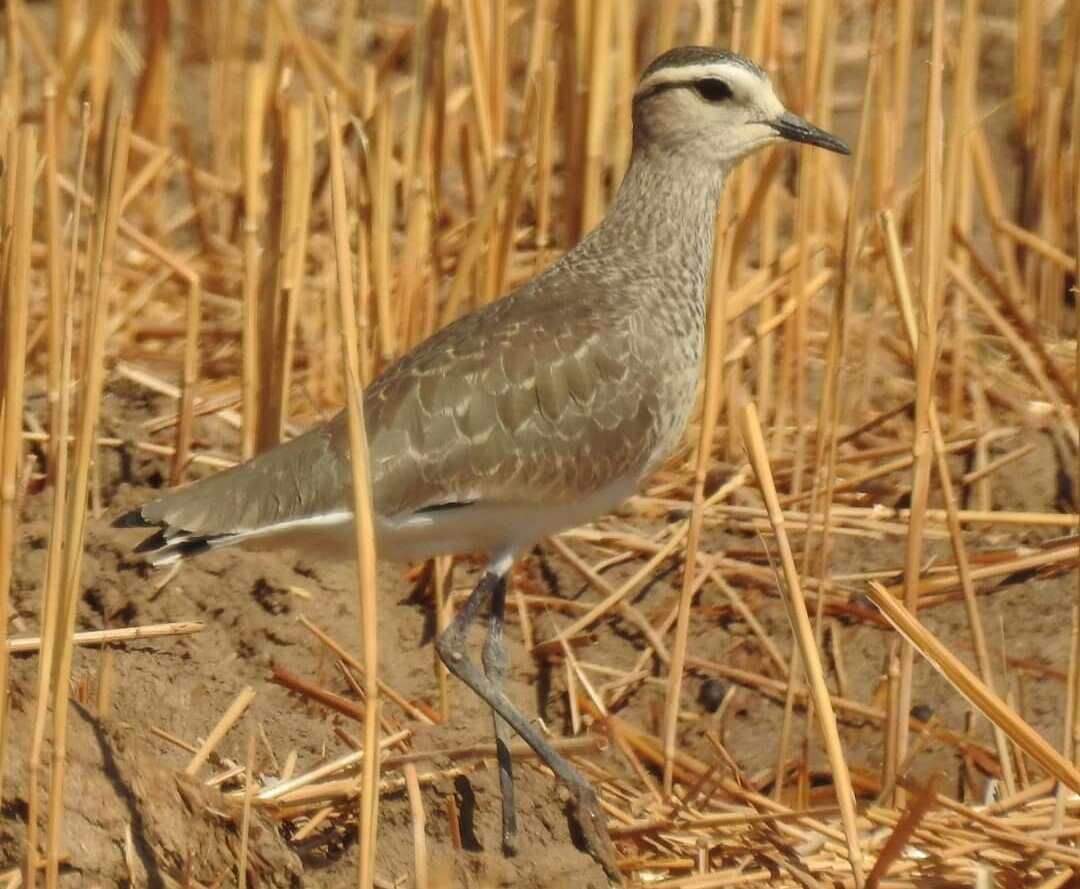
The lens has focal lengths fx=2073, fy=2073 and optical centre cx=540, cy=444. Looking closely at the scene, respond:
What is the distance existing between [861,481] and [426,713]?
1.60m

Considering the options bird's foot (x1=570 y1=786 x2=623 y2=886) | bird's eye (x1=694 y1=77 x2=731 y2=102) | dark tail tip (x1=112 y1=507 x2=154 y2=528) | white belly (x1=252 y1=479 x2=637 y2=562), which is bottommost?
bird's foot (x1=570 y1=786 x2=623 y2=886)

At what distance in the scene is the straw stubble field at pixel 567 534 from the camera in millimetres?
3748

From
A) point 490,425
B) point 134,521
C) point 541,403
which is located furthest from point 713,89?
point 134,521

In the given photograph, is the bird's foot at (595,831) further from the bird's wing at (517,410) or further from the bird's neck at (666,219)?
the bird's neck at (666,219)

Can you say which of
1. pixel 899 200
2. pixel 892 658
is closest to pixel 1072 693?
pixel 892 658

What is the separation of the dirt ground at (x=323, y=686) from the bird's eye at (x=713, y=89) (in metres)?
1.31

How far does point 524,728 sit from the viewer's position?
451 cm

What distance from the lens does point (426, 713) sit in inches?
199

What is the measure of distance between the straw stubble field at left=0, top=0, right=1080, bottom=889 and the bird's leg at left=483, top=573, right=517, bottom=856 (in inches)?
2.0

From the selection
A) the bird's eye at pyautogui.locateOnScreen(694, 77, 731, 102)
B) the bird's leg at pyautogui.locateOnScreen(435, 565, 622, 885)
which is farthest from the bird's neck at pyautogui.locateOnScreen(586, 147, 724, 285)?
the bird's leg at pyautogui.locateOnScreen(435, 565, 622, 885)

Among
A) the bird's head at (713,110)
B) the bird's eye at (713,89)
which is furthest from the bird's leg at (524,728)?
the bird's eye at (713,89)

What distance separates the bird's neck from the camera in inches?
197

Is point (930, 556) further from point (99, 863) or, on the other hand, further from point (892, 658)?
point (99, 863)

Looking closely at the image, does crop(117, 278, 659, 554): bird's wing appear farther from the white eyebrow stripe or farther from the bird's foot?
the bird's foot
